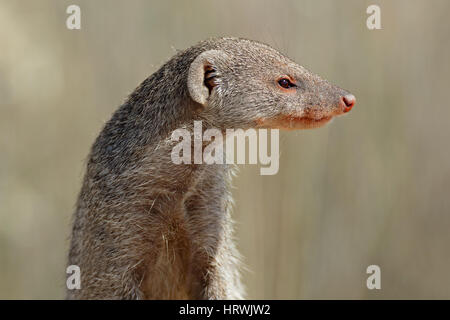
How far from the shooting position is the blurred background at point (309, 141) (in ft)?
16.8

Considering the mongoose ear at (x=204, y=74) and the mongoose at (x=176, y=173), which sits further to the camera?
the mongoose at (x=176, y=173)

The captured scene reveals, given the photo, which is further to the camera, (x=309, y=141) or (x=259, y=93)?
(x=309, y=141)

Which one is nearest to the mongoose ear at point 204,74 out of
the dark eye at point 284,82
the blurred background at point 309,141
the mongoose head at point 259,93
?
the mongoose head at point 259,93

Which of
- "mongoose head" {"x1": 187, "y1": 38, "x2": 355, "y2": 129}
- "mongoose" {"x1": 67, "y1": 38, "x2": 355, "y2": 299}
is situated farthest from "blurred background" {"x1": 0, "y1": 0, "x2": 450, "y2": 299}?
"mongoose head" {"x1": 187, "y1": 38, "x2": 355, "y2": 129}

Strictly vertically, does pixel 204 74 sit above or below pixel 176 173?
above

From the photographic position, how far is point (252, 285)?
5.19m

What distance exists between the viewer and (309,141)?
5.29m

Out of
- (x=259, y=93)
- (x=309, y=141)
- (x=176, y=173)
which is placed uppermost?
(x=259, y=93)

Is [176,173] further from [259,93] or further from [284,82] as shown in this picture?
[284,82]

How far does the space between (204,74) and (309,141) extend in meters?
1.89

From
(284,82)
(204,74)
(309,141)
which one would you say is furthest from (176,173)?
(309,141)

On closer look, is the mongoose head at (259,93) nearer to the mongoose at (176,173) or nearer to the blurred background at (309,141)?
the mongoose at (176,173)

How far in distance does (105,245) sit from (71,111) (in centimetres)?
217
